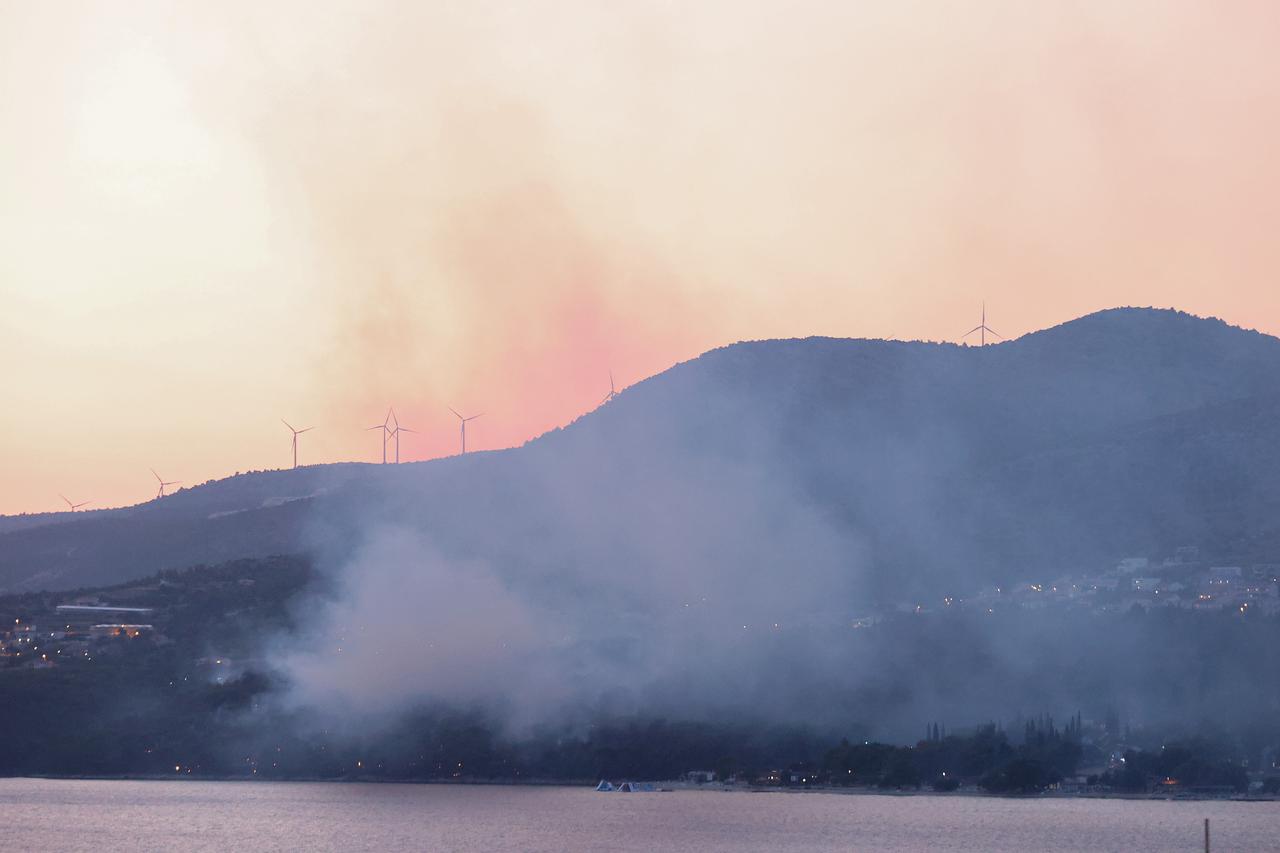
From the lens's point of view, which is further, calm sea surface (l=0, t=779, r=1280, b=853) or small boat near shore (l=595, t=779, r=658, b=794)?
small boat near shore (l=595, t=779, r=658, b=794)

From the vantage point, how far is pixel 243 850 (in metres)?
128

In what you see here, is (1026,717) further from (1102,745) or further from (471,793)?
(471,793)

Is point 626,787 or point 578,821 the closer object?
point 578,821

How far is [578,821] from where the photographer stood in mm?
153500

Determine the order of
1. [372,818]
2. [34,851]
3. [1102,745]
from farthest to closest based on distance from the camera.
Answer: [1102,745] → [372,818] → [34,851]

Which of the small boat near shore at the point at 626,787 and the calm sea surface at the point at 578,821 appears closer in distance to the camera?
the calm sea surface at the point at 578,821

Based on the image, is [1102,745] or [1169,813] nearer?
[1169,813]

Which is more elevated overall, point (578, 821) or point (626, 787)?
point (626, 787)

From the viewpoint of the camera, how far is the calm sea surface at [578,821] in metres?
135

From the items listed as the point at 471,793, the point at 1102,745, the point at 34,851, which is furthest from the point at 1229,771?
the point at 34,851

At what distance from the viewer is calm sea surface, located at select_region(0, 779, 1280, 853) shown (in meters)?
135

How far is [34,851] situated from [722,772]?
270 feet

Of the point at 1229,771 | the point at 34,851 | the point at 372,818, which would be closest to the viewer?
the point at 34,851

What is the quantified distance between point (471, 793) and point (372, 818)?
30482 millimetres
